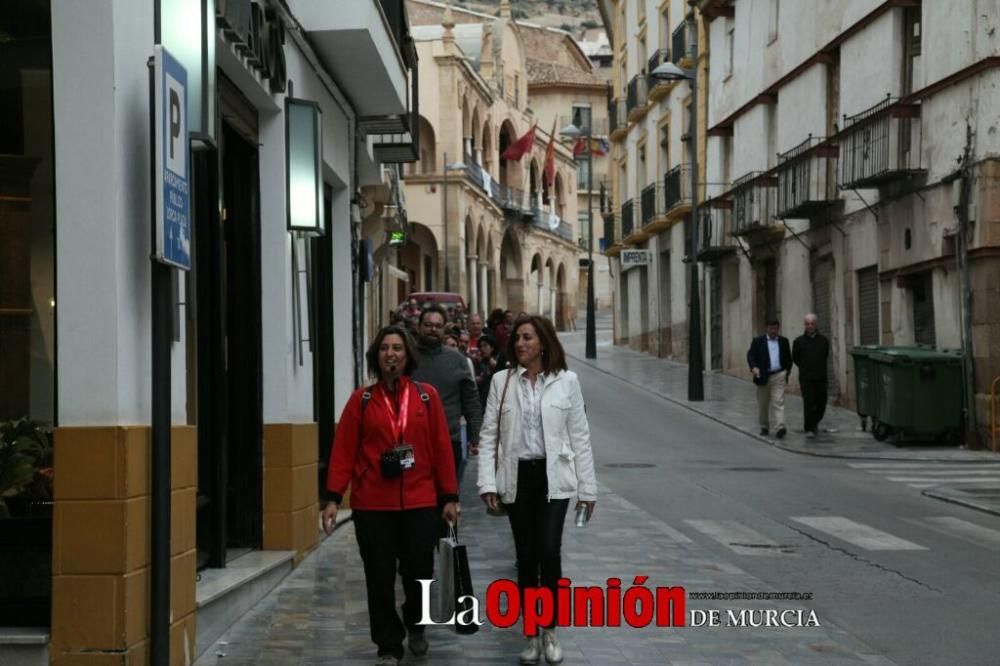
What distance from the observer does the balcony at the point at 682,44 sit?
40750 mm

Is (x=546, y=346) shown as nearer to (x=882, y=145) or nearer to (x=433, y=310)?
(x=433, y=310)

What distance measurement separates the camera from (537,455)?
317 inches

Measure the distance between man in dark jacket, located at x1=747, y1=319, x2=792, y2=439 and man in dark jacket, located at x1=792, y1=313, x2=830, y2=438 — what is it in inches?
8.9

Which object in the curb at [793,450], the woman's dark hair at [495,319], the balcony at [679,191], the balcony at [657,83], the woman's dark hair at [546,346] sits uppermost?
the balcony at [657,83]

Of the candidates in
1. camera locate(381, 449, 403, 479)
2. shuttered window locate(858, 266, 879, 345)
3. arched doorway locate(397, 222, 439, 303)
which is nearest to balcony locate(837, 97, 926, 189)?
shuttered window locate(858, 266, 879, 345)

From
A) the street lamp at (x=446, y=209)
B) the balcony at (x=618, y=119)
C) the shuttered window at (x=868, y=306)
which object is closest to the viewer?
the shuttered window at (x=868, y=306)

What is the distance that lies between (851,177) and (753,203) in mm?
7529

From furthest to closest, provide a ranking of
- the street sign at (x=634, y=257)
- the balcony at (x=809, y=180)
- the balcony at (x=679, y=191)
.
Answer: the balcony at (x=679, y=191) → the street sign at (x=634, y=257) → the balcony at (x=809, y=180)

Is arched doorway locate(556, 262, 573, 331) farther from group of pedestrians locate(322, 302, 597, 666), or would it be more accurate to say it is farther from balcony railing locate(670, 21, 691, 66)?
group of pedestrians locate(322, 302, 597, 666)

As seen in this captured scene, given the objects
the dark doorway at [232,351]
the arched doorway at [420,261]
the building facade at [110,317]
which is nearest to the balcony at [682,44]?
the arched doorway at [420,261]

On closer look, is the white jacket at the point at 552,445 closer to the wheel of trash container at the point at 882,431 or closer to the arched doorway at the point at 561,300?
the wheel of trash container at the point at 882,431

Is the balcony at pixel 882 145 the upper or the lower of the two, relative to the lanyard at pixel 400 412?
upper

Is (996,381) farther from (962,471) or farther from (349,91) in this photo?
(349,91)

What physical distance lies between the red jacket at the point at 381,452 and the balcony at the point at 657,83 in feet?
121
